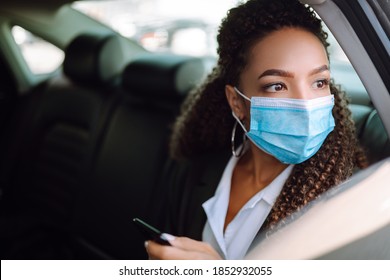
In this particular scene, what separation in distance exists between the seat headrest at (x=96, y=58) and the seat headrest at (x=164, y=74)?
0.18 meters

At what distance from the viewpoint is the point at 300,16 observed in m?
1.19

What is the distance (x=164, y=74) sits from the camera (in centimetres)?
207

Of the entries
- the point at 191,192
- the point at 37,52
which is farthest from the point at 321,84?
the point at 37,52

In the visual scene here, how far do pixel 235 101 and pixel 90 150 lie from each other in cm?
113

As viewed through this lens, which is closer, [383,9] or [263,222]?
[383,9]

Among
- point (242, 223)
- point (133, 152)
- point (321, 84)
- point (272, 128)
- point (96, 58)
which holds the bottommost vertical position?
point (133, 152)

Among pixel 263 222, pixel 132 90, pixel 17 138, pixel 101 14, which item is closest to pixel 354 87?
pixel 263 222

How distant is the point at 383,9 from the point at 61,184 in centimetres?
173

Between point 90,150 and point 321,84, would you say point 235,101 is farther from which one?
point 90,150

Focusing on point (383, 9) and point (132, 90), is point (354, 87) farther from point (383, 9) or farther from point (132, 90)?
point (132, 90)

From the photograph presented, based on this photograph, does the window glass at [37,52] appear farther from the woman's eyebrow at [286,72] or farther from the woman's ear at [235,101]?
the woman's eyebrow at [286,72]

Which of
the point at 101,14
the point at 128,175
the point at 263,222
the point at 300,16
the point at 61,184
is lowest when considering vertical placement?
the point at 61,184

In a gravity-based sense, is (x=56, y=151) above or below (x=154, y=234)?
below

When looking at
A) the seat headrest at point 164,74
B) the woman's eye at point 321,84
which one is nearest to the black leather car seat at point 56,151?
the seat headrest at point 164,74
